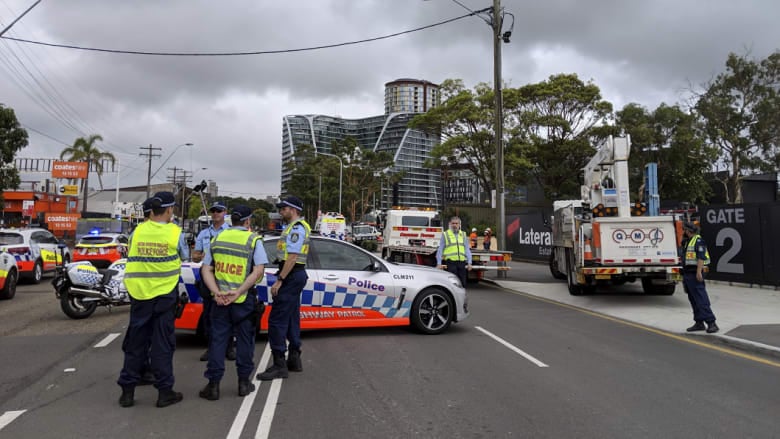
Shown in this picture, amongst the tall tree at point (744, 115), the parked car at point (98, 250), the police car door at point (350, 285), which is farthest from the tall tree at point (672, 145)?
the police car door at point (350, 285)

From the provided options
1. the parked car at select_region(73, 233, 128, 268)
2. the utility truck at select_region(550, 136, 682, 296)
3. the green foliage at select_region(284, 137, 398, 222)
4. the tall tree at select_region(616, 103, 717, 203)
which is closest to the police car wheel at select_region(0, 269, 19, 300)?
the parked car at select_region(73, 233, 128, 268)

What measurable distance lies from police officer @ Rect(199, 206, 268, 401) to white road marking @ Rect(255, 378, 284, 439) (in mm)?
244

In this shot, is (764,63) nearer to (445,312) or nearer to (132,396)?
(445,312)

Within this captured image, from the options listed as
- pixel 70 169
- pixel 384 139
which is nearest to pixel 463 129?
pixel 70 169

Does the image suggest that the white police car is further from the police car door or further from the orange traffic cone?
the orange traffic cone

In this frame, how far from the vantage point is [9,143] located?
19.6 metres

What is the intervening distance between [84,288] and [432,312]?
6.04 metres

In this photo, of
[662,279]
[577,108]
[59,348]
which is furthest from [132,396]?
[577,108]

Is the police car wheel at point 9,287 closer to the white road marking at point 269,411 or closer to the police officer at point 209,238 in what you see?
the police officer at point 209,238

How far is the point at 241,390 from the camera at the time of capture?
16.3 feet

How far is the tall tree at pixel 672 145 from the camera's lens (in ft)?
110

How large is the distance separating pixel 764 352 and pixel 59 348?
9.15 meters

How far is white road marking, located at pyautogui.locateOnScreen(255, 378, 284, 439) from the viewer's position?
13.4ft

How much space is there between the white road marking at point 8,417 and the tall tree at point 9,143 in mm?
18640
